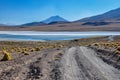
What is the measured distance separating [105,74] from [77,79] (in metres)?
1.74

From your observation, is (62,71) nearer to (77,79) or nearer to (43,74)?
(43,74)

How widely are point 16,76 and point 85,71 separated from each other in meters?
3.14

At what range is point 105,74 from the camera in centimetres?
1257

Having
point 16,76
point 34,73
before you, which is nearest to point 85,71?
point 34,73

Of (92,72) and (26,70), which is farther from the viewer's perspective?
(26,70)

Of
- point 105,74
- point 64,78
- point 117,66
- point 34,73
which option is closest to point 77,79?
point 64,78

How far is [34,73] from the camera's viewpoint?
1316cm

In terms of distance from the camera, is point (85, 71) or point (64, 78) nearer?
point (64, 78)

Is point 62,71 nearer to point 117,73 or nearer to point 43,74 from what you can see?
point 43,74

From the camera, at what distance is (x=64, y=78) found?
38.1ft

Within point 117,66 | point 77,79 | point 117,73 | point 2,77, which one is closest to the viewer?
point 77,79

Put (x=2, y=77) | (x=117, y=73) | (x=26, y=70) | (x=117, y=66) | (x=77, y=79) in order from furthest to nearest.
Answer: (x=117, y=66), (x=26, y=70), (x=117, y=73), (x=2, y=77), (x=77, y=79)

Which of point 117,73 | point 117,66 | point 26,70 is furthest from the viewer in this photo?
point 117,66

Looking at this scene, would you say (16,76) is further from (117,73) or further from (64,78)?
(117,73)
